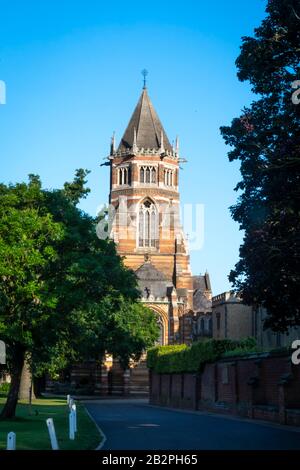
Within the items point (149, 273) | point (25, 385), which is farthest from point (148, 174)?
A: point (25, 385)

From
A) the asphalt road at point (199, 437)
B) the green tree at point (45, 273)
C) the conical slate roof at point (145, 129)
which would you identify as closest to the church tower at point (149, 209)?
the conical slate roof at point (145, 129)

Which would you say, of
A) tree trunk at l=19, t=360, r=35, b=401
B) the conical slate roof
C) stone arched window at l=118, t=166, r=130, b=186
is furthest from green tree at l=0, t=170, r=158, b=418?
the conical slate roof

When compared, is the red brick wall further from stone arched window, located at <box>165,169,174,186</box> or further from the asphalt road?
stone arched window, located at <box>165,169,174,186</box>

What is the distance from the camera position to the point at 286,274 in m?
22.3

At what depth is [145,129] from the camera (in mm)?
102312

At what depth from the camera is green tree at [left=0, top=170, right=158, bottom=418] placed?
2794 cm

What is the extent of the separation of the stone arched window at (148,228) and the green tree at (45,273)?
204ft

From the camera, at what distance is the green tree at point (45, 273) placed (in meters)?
27.9

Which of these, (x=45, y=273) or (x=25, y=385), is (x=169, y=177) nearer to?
(x=25, y=385)

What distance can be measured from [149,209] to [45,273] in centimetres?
6731

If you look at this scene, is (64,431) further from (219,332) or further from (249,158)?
(219,332)

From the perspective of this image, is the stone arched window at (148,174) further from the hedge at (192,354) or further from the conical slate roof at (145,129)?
the hedge at (192,354)
